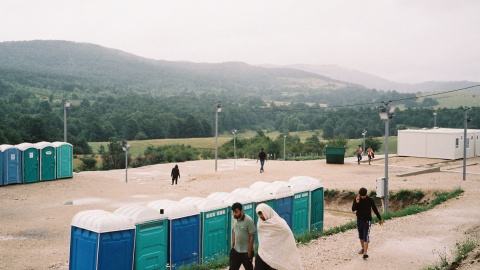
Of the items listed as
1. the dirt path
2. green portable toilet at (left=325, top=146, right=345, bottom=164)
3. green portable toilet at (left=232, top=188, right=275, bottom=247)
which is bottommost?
the dirt path

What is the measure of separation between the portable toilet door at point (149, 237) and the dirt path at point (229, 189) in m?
2.90

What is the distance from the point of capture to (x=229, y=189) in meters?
23.0

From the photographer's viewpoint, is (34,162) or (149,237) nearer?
(149,237)

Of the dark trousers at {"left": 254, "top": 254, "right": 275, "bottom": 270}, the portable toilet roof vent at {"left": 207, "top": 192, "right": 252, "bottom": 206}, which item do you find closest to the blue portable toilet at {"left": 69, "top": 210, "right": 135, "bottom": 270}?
the dark trousers at {"left": 254, "top": 254, "right": 275, "bottom": 270}

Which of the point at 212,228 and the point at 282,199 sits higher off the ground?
the point at 282,199

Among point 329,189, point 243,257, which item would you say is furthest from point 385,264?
point 329,189

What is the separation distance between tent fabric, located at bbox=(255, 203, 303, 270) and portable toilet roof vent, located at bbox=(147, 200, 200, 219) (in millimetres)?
2999

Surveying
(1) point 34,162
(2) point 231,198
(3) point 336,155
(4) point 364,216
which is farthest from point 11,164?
(3) point 336,155

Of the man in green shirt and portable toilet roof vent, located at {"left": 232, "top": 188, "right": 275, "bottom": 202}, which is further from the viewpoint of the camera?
portable toilet roof vent, located at {"left": 232, "top": 188, "right": 275, "bottom": 202}

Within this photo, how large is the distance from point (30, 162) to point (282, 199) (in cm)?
1499

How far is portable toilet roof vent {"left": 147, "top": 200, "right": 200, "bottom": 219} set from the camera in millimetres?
8930

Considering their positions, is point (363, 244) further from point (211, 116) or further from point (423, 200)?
point (211, 116)

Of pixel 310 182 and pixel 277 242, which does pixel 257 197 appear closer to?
pixel 310 182

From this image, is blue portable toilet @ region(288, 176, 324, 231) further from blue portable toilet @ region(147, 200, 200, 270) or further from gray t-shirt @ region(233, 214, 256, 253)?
gray t-shirt @ region(233, 214, 256, 253)
